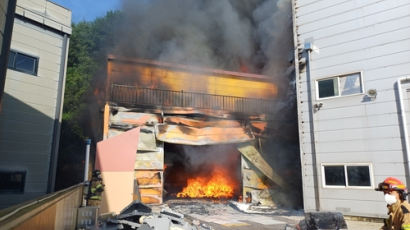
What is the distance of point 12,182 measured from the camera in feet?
28.6

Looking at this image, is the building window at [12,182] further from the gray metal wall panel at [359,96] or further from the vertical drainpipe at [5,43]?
the gray metal wall panel at [359,96]

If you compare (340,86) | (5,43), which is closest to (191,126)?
(340,86)

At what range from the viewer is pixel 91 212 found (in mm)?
7195

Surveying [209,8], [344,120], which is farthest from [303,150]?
[209,8]

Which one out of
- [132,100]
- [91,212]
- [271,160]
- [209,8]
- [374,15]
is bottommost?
[91,212]

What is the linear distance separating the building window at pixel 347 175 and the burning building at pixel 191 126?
9.31 feet

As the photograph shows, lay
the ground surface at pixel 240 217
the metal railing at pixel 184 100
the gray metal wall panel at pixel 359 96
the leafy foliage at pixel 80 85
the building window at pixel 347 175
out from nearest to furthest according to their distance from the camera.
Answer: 1. the ground surface at pixel 240 217
2. the gray metal wall panel at pixel 359 96
3. the building window at pixel 347 175
4. the metal railing at pixel 184 100
5. the leafy foliage at pixel 80 85

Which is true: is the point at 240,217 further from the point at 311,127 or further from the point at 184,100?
the point at 184,100

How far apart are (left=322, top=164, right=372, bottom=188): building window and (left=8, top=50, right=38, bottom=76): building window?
10271 millimetres

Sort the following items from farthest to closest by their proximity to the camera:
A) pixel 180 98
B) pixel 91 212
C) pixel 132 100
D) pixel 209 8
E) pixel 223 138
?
pixel 209 8 < pixel 180 98 < pixel 132 100 < pixel 223 138 < pixel 91 212

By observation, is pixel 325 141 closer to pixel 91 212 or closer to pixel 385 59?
pixel 385 59

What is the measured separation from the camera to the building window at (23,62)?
8.88m

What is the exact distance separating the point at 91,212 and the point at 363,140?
7.98 metres

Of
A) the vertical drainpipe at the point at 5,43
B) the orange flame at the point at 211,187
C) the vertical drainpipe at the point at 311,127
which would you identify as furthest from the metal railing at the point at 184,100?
the vertical drainpipe at the point at 5,43
